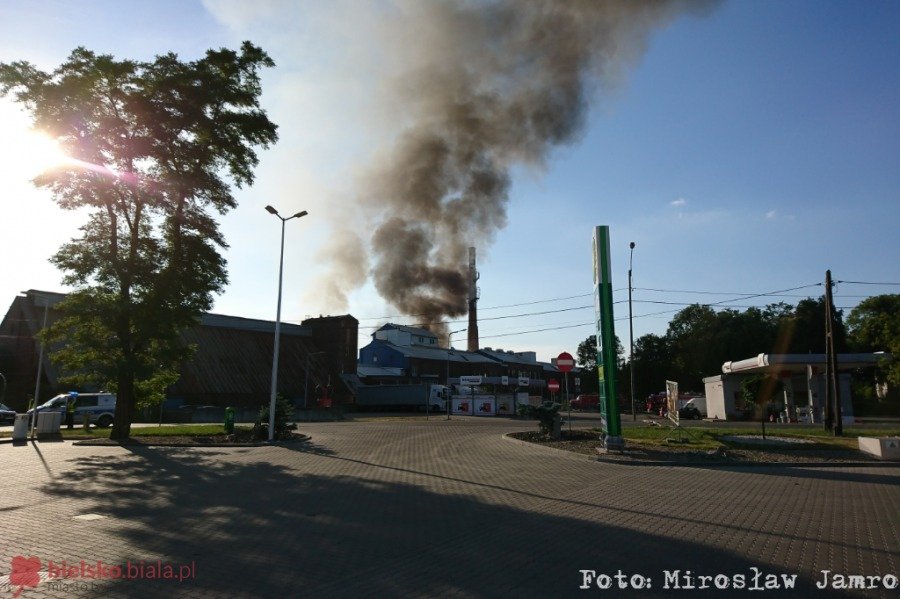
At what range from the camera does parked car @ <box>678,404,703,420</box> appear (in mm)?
50938

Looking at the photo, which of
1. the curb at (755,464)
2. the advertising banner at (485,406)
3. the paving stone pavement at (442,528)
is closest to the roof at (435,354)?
the advertising banner at (485,406)

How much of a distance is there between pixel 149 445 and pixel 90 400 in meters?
15.6

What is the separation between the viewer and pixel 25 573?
19.1 ft

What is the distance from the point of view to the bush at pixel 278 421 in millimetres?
22844

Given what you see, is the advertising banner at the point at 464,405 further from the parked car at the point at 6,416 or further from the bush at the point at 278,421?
the parked car at the point at 6,416

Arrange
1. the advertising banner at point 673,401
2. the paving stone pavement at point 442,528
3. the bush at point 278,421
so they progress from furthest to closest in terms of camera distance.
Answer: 1. the bush at point 278,421
2. the advertising banner at point 673,401
3. the paving stone pavement at point 442,528

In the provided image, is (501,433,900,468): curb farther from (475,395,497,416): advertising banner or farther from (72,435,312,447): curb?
(475,395,497,416): advertising banner

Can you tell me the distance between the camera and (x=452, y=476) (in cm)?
1306

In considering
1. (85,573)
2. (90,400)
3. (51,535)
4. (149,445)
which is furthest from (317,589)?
(90,400)

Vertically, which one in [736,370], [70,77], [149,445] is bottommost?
[149,445]

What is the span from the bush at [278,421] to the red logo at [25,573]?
16758mm

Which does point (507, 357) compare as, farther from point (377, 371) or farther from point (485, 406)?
point (485, 406)

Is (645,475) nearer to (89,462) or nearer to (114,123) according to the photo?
(89,462)

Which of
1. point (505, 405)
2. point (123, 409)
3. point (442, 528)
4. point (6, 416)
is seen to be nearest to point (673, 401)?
point (442, 528)
